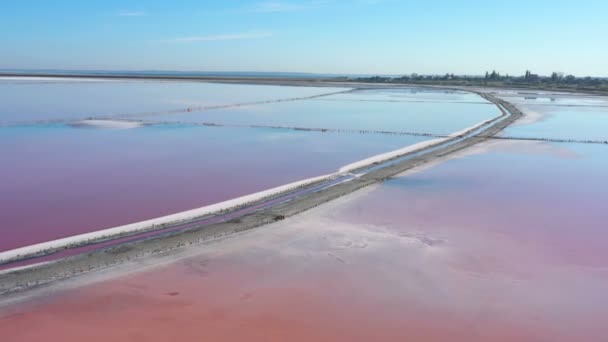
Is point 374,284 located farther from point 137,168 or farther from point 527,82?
point 527,82

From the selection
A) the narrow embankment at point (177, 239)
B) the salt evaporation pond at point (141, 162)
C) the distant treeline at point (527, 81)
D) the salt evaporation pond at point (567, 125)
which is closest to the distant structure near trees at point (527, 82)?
the distant treeline at point (527, 81)

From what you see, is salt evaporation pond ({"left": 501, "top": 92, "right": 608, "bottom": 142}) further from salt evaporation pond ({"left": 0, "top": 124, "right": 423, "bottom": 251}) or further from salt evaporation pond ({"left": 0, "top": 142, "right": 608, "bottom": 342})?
salt evaporation pond ({"left": 0, "top": 142, "right": 608, "bottom": 342})

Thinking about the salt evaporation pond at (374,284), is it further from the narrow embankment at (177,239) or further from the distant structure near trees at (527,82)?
the distant structure near trees at (527,82)

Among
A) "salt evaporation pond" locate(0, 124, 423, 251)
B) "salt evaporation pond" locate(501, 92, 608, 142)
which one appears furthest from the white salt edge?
"salt evaporation pond" locate(501, 92, 608, 142)

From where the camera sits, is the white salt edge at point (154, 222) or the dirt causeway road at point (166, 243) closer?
the dirt causeway road at point (166, 243)

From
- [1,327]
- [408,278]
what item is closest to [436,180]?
[408,278]

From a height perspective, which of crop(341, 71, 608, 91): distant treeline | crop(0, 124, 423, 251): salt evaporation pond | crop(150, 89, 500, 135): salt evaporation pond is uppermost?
crop(341, 71, 608, 91): distant treeline

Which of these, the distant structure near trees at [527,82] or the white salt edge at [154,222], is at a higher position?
the distant structure near trees at [527,82]

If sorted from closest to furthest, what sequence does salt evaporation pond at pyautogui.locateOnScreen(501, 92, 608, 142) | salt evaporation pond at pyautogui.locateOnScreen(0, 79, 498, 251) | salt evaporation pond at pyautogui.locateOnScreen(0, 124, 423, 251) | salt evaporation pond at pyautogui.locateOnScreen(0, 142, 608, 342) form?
salt evaporation pond at pyautogui.locateOnScreen(0, 142, 608, 342), salt evaporation pond at pyautogui.locateOnScreen(0, 124, 423, 251), salt evaporation pond at pyautogui.locateOnScreen(0, 79, 498, 251), salt evaporation pond at pyautogui.locateOnScreen(501, 92, 608, 142)
